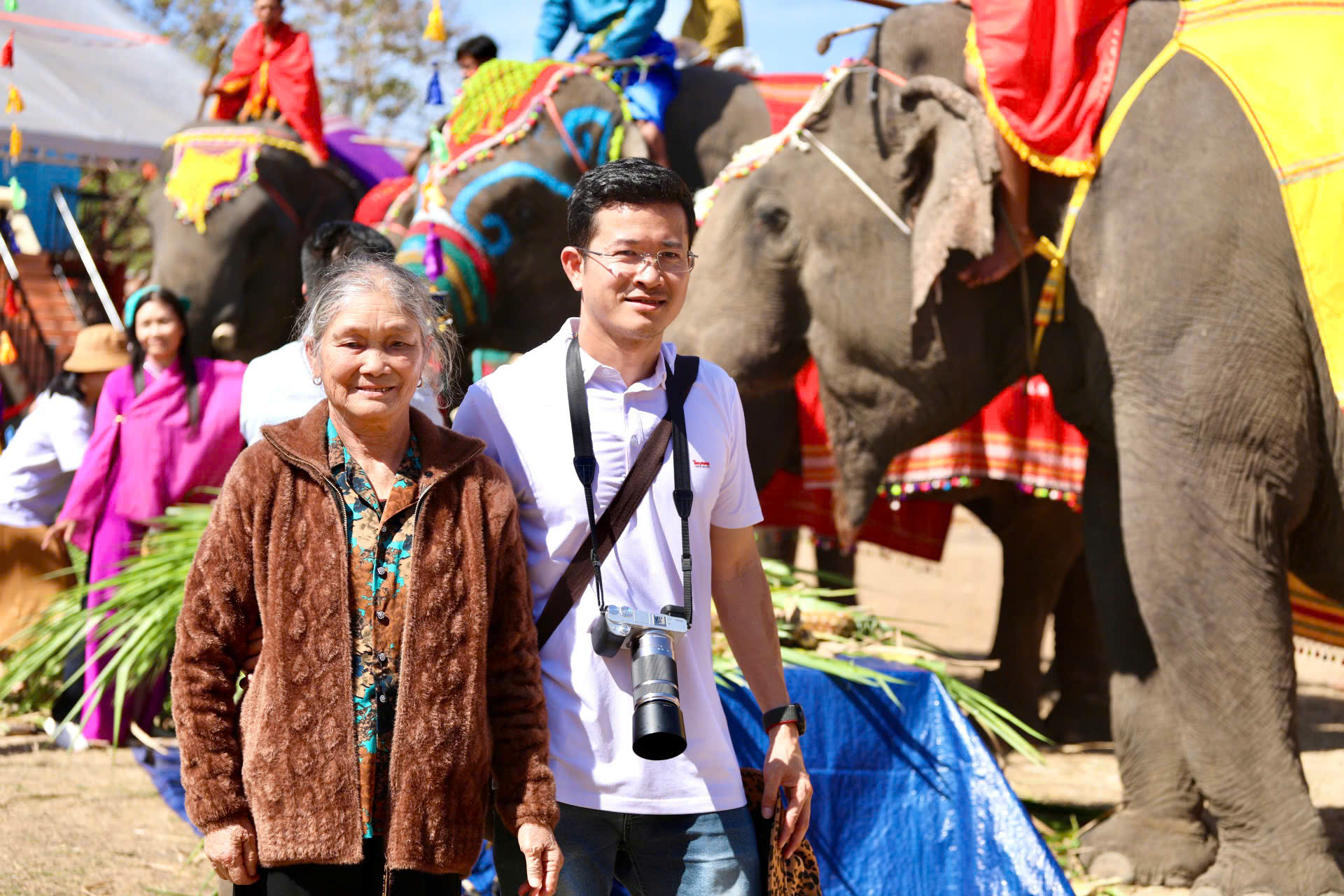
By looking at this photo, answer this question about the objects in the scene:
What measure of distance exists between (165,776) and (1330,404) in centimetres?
362

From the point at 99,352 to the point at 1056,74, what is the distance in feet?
12.6

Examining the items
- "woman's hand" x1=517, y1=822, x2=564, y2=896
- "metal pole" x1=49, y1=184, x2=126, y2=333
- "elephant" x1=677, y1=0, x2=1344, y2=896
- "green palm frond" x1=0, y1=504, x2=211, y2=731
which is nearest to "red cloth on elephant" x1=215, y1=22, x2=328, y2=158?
"metal pole" x1=49, y1=184, x2=126, y2=333

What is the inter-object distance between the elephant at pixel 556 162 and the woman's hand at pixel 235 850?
12.9 feet

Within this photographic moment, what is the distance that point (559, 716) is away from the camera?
7.11 feet

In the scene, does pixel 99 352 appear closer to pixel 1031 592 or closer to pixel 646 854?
pixel 1031 592

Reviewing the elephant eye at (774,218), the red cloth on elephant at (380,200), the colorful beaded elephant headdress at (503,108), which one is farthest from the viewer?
the red cloth on elephant at (380,200)

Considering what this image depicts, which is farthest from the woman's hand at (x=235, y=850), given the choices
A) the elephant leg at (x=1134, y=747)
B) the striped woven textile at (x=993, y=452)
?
the striped woven textile at (x=993, y=452)

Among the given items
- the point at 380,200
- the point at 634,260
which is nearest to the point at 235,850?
the point at 634,260

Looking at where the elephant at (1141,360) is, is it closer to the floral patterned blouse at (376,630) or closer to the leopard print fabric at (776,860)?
the leopard print fabric at (776,860)

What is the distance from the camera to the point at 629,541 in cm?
220

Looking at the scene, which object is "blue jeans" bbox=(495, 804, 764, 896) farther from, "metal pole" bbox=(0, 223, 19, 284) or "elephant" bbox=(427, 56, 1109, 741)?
"metal pole" bbox=(0, 223, 19, 284)

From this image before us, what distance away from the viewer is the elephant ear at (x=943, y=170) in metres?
3.81

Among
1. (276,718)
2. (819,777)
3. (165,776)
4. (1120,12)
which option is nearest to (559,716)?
(276,718)

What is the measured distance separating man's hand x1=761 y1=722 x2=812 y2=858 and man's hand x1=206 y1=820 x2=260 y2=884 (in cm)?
75
